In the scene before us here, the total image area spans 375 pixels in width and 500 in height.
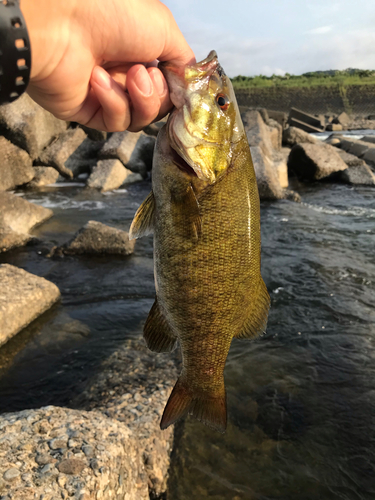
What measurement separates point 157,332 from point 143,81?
1361mm

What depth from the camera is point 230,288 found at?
206cm

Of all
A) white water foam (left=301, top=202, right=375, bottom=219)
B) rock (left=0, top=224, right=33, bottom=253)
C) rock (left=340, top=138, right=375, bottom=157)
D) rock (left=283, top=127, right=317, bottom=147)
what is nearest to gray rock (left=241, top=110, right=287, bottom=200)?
white water foam (left=301, top=202, right=375, bottom=219)

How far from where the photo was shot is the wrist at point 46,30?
5.36ft

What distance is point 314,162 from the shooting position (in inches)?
575

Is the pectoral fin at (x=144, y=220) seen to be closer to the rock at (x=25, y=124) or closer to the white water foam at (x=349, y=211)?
the white water foam at (x=349, y=211)

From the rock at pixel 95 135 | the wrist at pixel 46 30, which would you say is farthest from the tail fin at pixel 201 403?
the rock at pixel 95 135

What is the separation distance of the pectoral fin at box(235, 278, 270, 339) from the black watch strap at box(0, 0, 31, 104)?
1546 mm

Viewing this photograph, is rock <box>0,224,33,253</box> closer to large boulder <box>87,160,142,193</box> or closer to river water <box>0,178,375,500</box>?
river water <box>0,178,375,500</box>

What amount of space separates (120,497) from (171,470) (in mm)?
894

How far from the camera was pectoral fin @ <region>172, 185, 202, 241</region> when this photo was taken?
1.94 meters

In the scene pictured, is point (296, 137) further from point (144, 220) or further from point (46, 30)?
point (46, 30)

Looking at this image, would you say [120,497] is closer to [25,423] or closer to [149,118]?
[25,423]

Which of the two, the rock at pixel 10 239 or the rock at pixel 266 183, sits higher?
the rock at pixel 266 183

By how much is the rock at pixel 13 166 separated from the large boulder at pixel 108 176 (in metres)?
2.17
